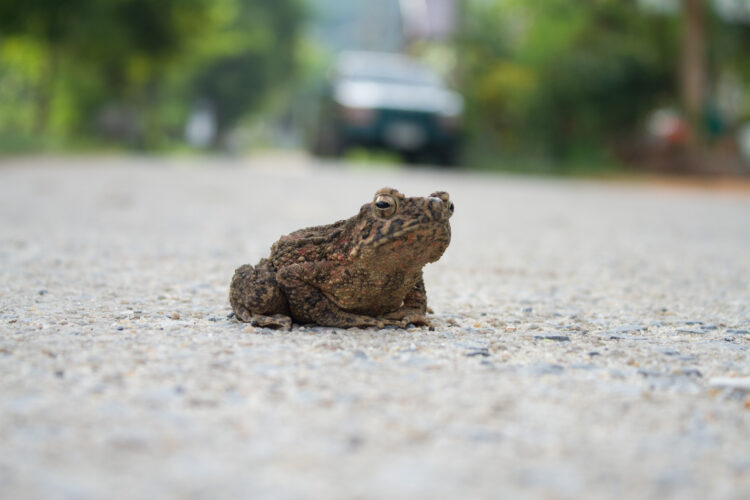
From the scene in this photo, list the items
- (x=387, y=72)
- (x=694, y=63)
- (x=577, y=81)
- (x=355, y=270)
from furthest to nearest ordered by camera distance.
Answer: (x=577, y=81)
(x=387, y=72)
(x=694, y=63)
(x=355, y=270)

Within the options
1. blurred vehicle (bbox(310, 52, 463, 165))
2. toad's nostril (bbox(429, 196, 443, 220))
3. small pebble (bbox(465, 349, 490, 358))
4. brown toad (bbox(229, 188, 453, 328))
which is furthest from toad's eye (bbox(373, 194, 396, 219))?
blurred vehicle (bbox(310, 52, 463, 165))

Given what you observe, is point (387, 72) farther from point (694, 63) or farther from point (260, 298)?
point (260, 298)

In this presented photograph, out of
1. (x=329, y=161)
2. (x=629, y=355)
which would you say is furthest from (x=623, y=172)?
(x=629, y=355)

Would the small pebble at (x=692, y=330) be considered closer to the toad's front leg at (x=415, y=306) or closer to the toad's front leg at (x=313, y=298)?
the toad's front leg at (x=415, y=306)

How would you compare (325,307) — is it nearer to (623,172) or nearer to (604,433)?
(604,433)

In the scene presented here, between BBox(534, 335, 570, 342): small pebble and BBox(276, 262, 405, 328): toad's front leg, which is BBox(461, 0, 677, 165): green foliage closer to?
BBox(534, 335, 570, 342): small pebble

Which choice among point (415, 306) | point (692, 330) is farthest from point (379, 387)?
point (692, 330)
